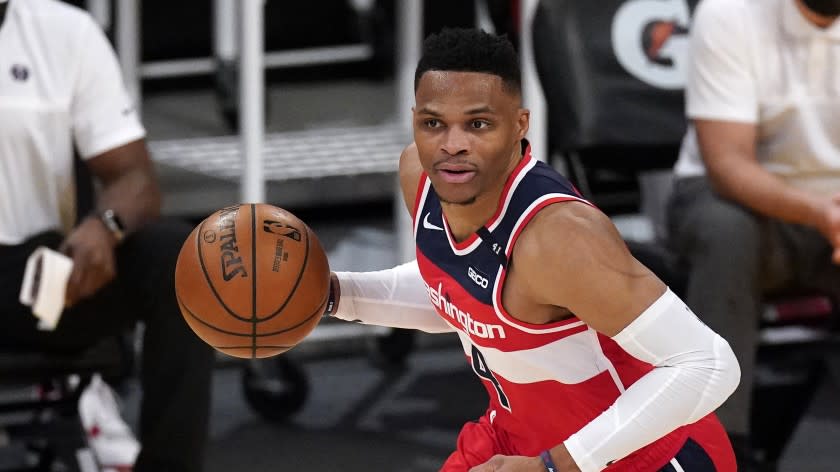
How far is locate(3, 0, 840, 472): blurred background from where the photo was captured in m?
3.99

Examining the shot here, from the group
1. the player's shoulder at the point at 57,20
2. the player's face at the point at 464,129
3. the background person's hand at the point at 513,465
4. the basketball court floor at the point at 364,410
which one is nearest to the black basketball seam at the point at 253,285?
the player's face at the point at 464,129

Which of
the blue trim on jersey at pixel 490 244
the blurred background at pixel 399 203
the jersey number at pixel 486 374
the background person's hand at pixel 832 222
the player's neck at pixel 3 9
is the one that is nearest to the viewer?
the blue trim on jersey at pixel 490 244

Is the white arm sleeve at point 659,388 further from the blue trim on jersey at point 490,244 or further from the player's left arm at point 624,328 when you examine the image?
the blue trim on jersey at point 490,244

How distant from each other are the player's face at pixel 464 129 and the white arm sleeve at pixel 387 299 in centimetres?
43

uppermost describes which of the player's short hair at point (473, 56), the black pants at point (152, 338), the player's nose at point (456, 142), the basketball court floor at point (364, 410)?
the player's short hair at point (473, 56)

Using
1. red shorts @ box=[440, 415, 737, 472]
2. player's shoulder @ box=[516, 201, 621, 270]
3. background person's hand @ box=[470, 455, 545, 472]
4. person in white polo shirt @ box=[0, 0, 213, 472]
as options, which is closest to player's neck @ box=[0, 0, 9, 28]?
person in white polo shirt @ box=[0, 0, 213, 472]

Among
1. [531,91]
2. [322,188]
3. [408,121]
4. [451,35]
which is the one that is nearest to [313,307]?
[451,35]

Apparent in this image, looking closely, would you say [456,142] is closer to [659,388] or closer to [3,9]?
[659,388]

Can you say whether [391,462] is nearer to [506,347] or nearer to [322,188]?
[506,347]

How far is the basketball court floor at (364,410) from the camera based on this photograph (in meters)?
4.01

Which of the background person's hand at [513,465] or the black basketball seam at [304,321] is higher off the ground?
the black basketball seam at [304,321]

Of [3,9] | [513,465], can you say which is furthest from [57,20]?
[513,465]

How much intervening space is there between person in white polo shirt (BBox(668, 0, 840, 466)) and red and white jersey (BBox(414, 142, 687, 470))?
0.95m

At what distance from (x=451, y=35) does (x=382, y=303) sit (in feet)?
1.90
